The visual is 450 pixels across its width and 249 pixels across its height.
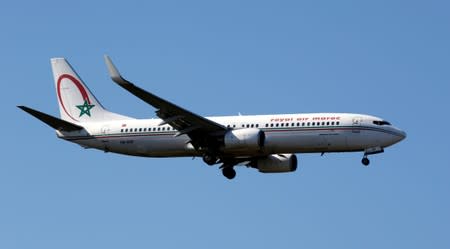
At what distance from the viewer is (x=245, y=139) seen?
225ft

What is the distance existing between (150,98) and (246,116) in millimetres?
7659

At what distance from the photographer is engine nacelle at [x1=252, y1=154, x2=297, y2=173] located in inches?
2921

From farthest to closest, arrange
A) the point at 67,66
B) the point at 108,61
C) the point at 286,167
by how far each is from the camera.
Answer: the point at 67,66, the point at 286,167, the point at 108,61

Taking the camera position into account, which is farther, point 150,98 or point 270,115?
point 270,115

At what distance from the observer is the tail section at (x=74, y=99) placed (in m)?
76.3

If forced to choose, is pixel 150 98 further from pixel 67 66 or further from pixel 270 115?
pixel 67 66

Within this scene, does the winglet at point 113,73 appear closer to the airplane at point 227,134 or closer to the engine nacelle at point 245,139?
the airplane at point 227,134

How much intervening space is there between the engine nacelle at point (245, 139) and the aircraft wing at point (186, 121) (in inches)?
38.4

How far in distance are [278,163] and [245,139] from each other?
20.5 feet

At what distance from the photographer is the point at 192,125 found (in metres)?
69.8

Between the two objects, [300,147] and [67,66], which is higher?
[67,66]

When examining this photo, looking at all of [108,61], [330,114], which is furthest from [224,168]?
[108,61]

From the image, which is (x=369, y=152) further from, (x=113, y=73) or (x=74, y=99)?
(x=74, y=99)

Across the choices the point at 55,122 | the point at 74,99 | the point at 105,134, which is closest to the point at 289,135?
the point at 105,134
